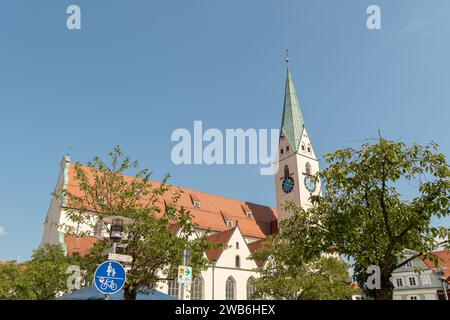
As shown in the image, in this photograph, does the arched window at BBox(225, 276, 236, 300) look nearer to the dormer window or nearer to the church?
the church

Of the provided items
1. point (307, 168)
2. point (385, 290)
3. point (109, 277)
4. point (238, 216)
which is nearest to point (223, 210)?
point (238, 216)

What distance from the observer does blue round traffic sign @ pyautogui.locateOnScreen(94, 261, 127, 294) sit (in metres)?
7.89

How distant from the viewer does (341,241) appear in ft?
33.3

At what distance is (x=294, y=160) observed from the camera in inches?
2244

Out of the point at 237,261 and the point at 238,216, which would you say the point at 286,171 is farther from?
the point at 237,261

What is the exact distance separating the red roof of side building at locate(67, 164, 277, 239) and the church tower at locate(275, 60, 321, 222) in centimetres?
382

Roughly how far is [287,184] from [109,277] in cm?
5040

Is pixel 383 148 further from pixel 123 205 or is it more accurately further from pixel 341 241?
pixel 123 205

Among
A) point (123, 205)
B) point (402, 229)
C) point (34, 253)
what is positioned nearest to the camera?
point (402, 229)

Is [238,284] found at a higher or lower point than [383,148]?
lower

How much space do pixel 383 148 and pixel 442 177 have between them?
166 cm

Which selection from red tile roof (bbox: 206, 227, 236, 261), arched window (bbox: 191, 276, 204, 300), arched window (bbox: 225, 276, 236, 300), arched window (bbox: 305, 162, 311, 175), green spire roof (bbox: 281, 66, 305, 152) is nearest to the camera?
arched window (bbox: 191, 276, 204, 300)

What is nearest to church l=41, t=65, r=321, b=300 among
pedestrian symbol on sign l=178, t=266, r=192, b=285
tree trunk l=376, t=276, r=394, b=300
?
pedestrian symbol on sign l=178, t=266, r=192, b=285
